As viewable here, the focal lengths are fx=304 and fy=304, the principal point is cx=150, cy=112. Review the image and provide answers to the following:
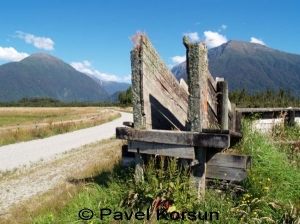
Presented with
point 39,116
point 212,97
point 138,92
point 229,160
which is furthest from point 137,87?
point 39,116

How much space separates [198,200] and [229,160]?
82cm

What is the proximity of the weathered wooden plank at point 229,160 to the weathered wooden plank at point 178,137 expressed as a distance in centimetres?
53

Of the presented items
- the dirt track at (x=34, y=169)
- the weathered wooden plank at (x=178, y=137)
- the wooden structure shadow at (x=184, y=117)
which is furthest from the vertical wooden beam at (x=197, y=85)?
the dirt track at (x=34, y=169)

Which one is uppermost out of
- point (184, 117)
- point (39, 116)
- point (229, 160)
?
point (184, 117)

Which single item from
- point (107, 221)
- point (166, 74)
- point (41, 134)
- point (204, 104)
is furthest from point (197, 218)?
point (41, 134)

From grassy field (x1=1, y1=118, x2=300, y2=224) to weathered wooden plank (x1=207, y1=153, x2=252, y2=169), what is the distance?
0.50 feet

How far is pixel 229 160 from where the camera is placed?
15.5ft

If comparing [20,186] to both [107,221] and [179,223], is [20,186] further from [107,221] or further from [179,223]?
[179,223]

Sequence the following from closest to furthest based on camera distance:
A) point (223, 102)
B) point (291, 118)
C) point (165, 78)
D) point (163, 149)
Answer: point (163, 149), point (165, 78), point (223, 102), point (291, 118)

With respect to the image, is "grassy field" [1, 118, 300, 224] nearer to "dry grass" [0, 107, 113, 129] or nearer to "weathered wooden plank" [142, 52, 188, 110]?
"weathered wooden plank" [142, 52, 188, 110]

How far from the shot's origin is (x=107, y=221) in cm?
434

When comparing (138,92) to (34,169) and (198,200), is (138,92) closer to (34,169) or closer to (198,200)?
(198,200)

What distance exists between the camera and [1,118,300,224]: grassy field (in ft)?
13.2

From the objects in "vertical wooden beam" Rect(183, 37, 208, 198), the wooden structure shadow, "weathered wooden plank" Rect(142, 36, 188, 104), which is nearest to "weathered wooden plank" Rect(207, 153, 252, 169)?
the wooden structure shadow
